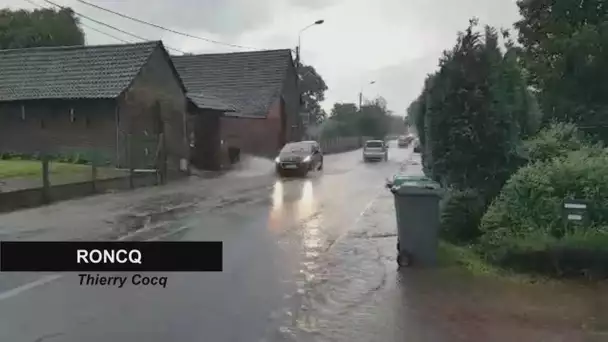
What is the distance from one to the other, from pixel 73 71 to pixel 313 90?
5891 centimetres

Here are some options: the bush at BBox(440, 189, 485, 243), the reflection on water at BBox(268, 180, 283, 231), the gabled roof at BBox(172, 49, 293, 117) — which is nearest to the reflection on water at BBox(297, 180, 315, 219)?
the reflection on water at BBox(268, 180, 283, 231)

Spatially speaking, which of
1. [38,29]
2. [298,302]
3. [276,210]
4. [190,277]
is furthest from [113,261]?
[38,29]

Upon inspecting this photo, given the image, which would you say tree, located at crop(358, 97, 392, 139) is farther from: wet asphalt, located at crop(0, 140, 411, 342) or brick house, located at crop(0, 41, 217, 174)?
wet asphalt, located at crop(0, 140, 411, 342)

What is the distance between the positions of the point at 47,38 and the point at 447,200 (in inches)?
2011

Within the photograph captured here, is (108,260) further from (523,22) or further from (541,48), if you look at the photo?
(523,22)

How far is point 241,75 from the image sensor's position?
5081 cm

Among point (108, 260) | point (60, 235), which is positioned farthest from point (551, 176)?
point (60, 235)

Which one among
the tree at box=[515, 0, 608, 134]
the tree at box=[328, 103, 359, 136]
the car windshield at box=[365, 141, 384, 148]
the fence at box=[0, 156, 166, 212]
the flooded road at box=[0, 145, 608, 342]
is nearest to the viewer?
the flooded road at box=[0, 145, 608, 342]

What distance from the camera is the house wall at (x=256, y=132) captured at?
39906mm

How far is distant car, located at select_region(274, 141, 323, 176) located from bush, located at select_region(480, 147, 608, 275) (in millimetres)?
20698

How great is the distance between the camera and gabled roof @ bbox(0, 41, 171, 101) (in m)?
29.0

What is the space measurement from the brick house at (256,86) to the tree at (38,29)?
35.6 ft

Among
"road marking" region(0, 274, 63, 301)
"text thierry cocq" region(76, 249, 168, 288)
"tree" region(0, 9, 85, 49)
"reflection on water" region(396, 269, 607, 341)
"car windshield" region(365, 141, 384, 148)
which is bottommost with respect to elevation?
"reflection on water" region(396, 269, 607, 341)

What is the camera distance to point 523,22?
29.9 meters
